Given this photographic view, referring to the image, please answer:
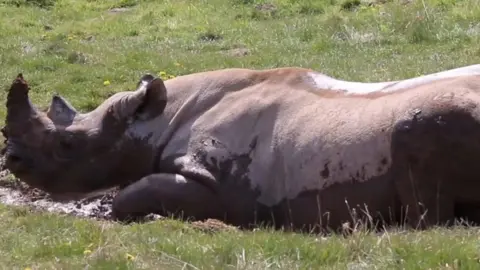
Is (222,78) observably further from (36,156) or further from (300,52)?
(300,52)

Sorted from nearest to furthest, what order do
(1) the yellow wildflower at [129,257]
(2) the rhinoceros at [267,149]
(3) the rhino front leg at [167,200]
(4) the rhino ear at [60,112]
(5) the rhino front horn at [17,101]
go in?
(1) the yellow wildflower at [129,257] → (2) the rhinoceros at [267,149] → (3) the rhino front leg at [167,200] → (5) the rhino front horn at [17,101] → (4) the rhino ear at [60,112]

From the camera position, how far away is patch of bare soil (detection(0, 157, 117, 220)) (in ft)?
28.4

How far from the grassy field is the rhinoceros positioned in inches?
25.1

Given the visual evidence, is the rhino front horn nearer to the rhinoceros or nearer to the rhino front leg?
the rhinoceros

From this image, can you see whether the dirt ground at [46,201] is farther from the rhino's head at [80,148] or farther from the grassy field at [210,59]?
the grassy field at [210,59]

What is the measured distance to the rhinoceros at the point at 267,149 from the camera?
271 inches

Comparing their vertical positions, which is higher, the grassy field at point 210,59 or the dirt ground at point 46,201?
the grassy field at point 210,59

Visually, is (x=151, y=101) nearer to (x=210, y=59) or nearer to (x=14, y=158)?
(x=14, y=158)

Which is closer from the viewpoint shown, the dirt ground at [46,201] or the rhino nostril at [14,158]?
the rhino nostril at [14,158]

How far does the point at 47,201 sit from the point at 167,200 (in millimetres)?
→ 1723

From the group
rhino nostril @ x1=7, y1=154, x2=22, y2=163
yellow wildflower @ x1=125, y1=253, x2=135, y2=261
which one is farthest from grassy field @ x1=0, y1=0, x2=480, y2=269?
rhino nostril @ x1=7, y1=154, x2=22, y2=163

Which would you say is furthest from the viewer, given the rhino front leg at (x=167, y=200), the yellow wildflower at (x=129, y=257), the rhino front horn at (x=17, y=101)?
the rhino front horn at (x=17, y=101)

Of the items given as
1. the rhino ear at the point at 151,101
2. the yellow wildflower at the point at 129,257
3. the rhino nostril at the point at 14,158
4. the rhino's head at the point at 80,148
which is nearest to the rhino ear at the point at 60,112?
the rhino's head at the point at 80,148

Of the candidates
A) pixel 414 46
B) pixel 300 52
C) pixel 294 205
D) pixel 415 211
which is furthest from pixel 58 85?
pixel 415 211
